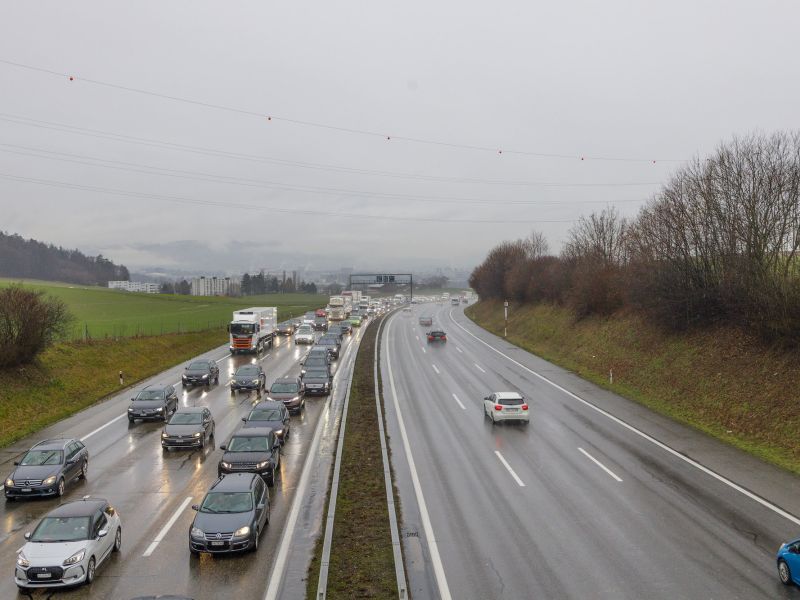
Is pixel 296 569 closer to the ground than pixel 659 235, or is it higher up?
closer to the ground

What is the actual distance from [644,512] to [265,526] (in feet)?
32.7

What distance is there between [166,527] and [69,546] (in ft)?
10.3

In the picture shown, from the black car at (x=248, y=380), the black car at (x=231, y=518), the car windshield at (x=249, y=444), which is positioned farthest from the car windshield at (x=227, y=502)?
the black car at (x=248, y=380)

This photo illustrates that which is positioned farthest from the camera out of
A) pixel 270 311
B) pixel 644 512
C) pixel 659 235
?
pixel 270 311

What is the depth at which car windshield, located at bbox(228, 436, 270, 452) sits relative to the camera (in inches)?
743

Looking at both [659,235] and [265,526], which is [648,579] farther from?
[659,235]

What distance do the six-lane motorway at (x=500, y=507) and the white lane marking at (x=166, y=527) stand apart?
59 mm

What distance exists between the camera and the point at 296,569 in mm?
12281

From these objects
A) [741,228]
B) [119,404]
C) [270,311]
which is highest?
[741,228]

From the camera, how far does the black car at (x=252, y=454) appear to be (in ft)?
59.1

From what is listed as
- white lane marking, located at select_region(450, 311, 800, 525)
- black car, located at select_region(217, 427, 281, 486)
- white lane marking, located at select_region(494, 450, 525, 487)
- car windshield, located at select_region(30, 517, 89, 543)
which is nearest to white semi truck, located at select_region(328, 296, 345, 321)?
white lane marking, located at select_region(450, 311, 800, 525)

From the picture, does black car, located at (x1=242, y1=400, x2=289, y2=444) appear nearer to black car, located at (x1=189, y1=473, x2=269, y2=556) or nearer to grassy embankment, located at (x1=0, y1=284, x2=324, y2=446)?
black car, located at (x1=189, y1=473, x2=269, y2=556)

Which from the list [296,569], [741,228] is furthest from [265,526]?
[741,228]

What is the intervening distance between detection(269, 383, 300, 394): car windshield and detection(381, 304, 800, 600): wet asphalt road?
528 cm
